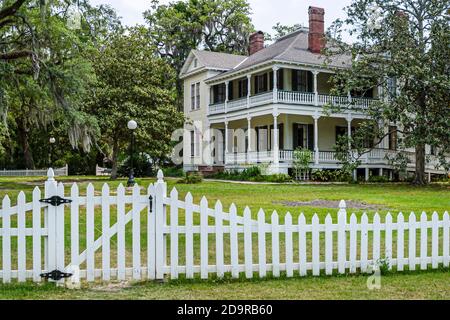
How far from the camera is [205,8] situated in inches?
1820

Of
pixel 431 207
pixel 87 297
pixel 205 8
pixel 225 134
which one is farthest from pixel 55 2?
pixel 205 8

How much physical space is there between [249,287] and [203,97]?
3150 cm

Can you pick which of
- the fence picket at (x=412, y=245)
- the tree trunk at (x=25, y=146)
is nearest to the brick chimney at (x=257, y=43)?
the tree trunk at (x=25, y=146)

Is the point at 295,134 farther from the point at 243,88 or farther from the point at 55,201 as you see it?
the point at 55,201

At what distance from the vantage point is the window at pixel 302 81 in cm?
3069

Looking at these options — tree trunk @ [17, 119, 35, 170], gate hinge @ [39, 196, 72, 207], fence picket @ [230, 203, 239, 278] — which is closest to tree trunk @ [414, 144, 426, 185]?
fence picket @ [230, 203, 239, 278]

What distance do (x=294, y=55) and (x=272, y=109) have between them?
3659mm

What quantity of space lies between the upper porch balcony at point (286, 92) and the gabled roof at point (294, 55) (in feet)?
2.34

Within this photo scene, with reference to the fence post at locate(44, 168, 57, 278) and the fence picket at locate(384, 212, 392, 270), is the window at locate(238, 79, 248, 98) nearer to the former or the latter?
the fence picket at locate(384, 212, 392, 270)

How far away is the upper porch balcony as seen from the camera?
29.4 metres

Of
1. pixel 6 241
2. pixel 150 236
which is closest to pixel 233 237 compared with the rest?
pixel 150 236

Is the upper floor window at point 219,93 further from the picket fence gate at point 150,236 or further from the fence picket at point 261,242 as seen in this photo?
the fence picket at point 261,242

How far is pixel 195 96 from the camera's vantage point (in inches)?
1497
